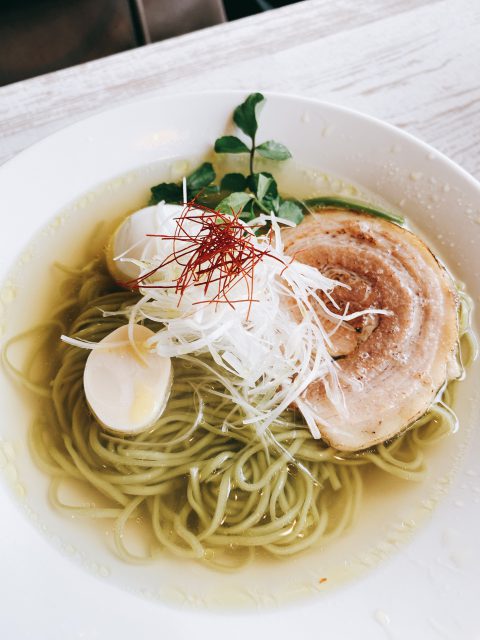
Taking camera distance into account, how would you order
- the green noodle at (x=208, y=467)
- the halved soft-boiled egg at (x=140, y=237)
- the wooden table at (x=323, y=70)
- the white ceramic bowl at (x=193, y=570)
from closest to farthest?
1. the white ceramic bowl at (x=193, y=570)
2. the green noodle at (x=208, y=467)
3. the halved soft-boiled egg at (x=140, y=237)
4. the wooden table at (x=323, y=70)

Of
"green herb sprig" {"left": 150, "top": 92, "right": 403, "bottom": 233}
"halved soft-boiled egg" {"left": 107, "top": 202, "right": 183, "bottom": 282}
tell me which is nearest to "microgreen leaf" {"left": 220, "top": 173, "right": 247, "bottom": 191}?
"green herb sprig" {"left": 150, "top": 92, "right": 403, "bottom": 233}

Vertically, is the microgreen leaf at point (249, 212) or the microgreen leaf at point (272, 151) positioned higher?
the microgreen leaf at point (272, 151)

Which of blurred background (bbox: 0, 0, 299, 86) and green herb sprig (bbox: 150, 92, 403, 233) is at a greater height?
blurred background (bbox: 0, 0, 299, 86)

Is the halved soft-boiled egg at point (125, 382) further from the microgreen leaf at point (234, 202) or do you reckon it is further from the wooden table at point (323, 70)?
the wooden table at point (323, 70)

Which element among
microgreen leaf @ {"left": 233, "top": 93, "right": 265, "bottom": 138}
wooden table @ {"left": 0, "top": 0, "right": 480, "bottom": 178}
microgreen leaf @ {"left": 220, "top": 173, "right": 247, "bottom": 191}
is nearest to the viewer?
microgreen leaf @ {"left": 233, "top": 93, "right": 265, "bottom": 138}

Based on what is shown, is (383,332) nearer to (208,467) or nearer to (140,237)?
(208,467)

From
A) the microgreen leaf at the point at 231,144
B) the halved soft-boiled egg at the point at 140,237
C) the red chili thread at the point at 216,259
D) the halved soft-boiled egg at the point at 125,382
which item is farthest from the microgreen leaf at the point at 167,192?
the halved soft-boiled egg at the point at 125,382

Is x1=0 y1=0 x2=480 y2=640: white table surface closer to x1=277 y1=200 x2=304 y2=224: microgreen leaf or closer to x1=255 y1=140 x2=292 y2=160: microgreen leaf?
x1=255 y1=140 x2=292 y2=160: microgreen leaf
